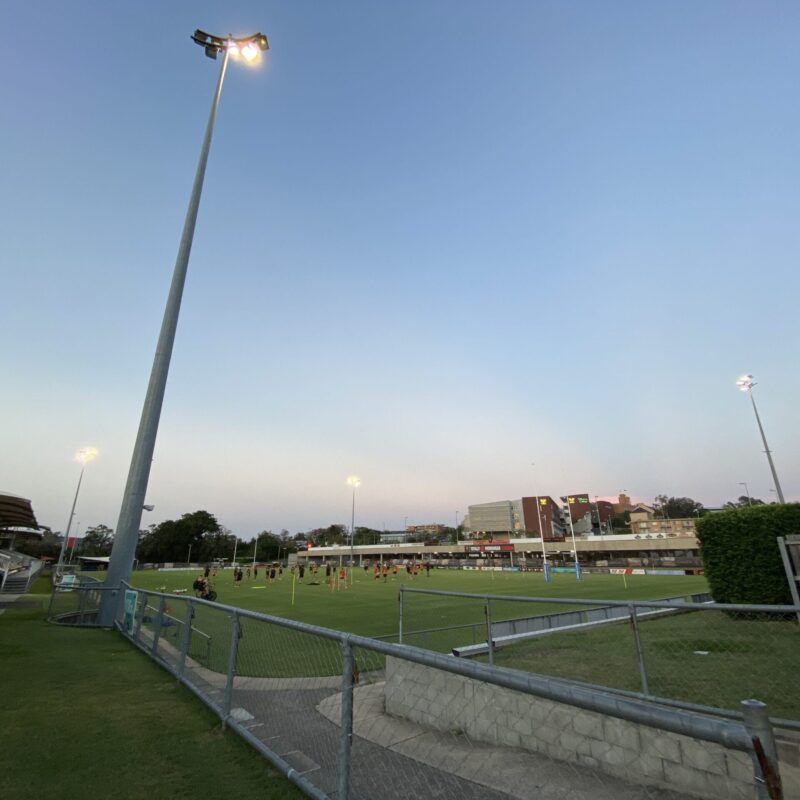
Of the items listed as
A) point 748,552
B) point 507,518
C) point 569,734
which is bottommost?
point 569,734

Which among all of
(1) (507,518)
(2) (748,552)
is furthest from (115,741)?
(1) (507,518)

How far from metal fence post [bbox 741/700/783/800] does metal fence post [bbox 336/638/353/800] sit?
8.21ft

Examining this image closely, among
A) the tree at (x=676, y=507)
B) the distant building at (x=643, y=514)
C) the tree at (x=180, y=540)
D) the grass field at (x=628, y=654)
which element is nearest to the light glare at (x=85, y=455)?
the grass field at (x=628, y=654)

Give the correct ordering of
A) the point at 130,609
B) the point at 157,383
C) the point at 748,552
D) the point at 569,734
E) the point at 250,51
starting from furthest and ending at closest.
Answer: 1. the point at 250,51
2. the point at 157,383
3. the point at 748,552
4. the point at 130,609
5. the point at 569,734

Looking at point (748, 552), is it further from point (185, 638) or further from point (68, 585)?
point (68, 585)

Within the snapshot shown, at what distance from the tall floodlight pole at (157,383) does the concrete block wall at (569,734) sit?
9.98 m

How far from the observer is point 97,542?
520 ft

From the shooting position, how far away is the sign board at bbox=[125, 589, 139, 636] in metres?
10.8

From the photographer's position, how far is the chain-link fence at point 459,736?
3275mm

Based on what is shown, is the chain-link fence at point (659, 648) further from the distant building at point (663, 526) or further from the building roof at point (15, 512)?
the distant building at point (663, 526)

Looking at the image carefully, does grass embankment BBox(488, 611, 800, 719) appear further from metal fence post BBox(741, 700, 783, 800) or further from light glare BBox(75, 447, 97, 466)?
light glare BBox(75, 447, 97, 466)

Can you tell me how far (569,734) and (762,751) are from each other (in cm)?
439

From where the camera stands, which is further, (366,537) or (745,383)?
(366,537)

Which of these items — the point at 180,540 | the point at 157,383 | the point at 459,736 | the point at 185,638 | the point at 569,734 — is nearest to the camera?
the point at 569,734
